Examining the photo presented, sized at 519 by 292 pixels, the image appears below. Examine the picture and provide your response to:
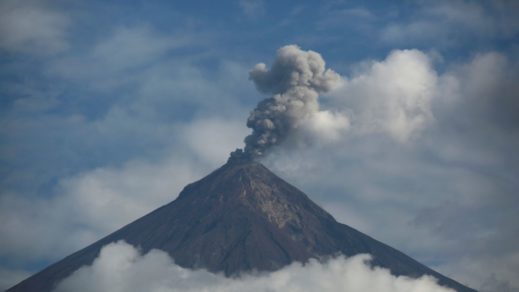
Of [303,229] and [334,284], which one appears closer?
[334,284]

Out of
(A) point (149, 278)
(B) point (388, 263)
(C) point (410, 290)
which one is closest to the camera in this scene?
(A) point (149, 278)

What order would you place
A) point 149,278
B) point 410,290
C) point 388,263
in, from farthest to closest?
point 388,263 < point 410,290 < point 149,278

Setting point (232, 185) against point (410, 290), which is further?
point (232, 185)

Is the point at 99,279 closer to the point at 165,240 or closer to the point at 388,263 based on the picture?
the point at 165,240

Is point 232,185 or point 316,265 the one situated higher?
point 232,185

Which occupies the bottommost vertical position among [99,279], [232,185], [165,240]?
[99,279]

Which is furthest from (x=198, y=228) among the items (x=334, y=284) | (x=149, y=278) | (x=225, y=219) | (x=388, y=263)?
(x=388, y=263)

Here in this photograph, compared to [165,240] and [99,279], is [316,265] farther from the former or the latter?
[99,279]
